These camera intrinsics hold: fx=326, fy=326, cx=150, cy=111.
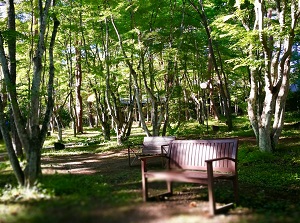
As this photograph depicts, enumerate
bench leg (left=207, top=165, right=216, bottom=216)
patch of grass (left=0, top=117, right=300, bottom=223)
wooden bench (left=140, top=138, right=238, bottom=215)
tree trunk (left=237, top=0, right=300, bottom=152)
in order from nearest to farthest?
patch of grass (left=0, top=117, right=300, bottom=223)
bench leg (left=207, top=165, right=216, bottom=216)
wooden bench (left=140, top=138, right=238, bottom=215)
tree trunk (left=237, top=0, right=300, bottom=152)

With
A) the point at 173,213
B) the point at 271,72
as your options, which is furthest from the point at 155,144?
the point at 173,213

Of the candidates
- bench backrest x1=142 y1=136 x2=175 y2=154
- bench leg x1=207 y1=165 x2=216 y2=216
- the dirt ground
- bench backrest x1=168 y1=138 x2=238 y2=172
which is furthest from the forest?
bench leg x1=207 y1=165 x2=216 y2=216

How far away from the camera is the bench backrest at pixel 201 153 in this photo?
5.22 meters

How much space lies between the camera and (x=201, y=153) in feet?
18.0

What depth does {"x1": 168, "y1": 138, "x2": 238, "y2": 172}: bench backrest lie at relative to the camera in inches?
205

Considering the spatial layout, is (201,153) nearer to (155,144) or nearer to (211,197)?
(211,197)

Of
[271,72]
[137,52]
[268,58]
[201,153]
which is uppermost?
[137,52]

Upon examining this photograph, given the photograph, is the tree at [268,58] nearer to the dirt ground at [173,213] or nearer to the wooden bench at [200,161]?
the wooden bench at [200,161]

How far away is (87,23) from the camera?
16.5 meters

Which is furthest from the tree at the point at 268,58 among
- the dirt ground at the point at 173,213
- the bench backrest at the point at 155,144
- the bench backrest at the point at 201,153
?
the dirt ground at the point at 173,213

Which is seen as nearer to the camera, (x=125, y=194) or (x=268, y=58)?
(x=125, y=194)

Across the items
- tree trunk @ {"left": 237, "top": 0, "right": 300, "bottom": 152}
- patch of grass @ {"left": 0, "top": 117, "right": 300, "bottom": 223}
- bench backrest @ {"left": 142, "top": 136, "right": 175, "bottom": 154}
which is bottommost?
patch of grass @ {"left": 0, "top": 117, "right": 300, "bottom": 223}

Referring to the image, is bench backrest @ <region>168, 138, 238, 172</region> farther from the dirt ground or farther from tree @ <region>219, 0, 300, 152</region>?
tree @ <region>219, 0, 300, 152</region>

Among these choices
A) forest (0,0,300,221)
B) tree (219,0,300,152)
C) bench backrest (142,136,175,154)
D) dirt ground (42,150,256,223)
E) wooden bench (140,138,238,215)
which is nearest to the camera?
dirt ground (42,150,256,223)
